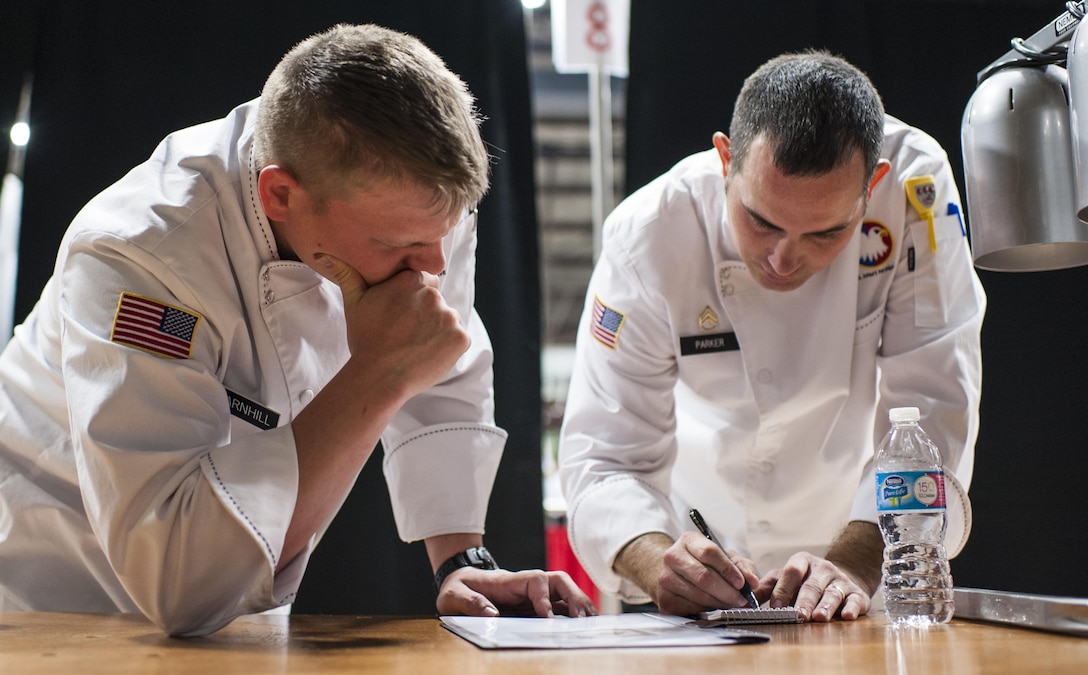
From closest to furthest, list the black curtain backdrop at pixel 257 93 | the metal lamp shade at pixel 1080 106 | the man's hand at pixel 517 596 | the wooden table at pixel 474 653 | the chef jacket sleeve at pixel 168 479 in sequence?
the wooden table at pixel 474 653 → the metal lamp shade at pixel 1080 106 → the chef jacket sleeve at pixel 168 479 → the man's hand at pixel 517 596 → the black curtain backdrop at pixel 257 93

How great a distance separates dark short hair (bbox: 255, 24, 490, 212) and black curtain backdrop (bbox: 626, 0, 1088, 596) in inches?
64.5

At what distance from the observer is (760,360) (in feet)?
5.87

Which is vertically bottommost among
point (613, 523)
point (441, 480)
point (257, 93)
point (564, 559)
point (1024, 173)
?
point (564, 559)

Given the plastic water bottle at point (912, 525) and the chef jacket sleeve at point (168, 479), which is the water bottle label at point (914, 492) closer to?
the plastic water bottle at point (912, 525)

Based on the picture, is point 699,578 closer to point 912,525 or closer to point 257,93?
point 912,525

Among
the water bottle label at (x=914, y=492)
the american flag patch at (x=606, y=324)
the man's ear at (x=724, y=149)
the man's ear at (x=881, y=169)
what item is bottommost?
the water bottle label at (x=914, y=492)

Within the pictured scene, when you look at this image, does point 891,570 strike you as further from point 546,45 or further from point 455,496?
point 546,45

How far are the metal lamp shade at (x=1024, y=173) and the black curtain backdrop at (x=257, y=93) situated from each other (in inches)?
64.8

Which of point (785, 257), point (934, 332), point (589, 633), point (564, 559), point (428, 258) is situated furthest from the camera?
point (564, 559)

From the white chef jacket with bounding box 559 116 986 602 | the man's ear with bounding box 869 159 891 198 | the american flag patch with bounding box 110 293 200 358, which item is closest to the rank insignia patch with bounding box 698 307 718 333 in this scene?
the white chef jacket with bounding box 559 116 986 602

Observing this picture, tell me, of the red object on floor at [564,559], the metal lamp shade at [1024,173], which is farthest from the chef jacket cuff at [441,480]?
the red object on floor at [564,559]

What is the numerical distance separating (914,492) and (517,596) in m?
0.54

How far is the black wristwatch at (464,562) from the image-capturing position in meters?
1.44

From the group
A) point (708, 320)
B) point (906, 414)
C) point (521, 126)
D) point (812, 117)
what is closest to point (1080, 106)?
point (906, 414)
